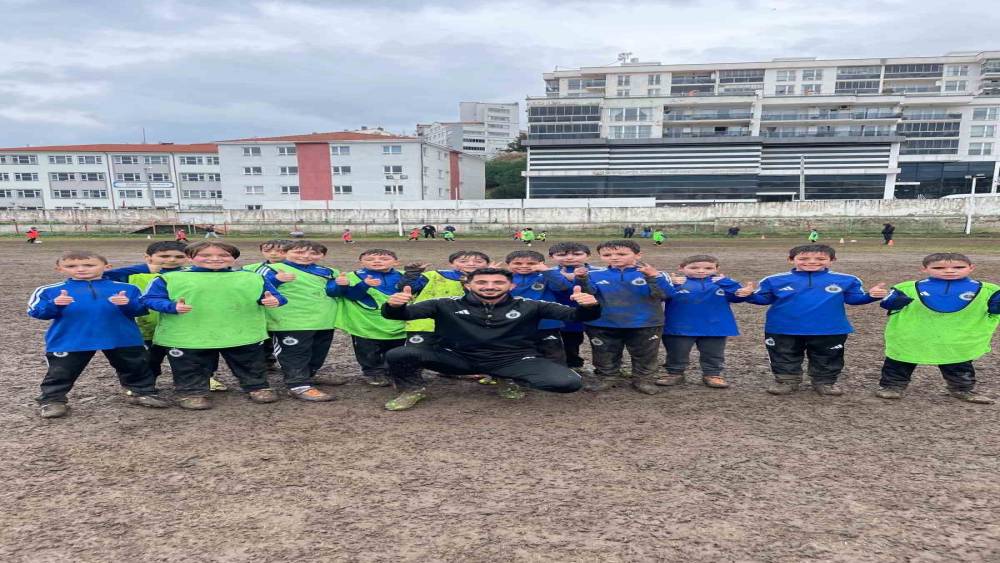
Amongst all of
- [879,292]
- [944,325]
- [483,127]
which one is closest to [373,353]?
[879,292]

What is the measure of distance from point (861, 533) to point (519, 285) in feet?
11.7

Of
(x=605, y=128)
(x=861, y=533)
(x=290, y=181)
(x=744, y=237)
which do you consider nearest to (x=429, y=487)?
(x=861, y=533)

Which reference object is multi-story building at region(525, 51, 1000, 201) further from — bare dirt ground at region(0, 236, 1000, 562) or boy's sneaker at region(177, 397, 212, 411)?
boy's sneaker at region(177, 397, 212, 411)

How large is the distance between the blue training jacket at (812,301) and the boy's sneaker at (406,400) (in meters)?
3.66

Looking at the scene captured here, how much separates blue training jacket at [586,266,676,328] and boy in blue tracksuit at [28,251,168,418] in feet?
14.4

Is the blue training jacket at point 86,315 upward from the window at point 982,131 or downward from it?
downward

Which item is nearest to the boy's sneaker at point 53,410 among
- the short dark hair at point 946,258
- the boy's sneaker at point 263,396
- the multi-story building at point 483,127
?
the boy's sneaker at point 263,396

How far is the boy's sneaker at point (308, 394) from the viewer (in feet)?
17.4

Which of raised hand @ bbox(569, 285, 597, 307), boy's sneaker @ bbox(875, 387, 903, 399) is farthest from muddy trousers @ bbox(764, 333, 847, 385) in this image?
raised hand @ bbox(569, 285, 597, 307)

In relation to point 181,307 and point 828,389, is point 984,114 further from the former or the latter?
point 181,307

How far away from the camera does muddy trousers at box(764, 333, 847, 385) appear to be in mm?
5352

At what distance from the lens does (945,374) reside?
5289 millimetres

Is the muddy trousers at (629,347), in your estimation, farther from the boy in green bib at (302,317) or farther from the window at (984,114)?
the window at (984,114)

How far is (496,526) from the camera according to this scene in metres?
3.12
